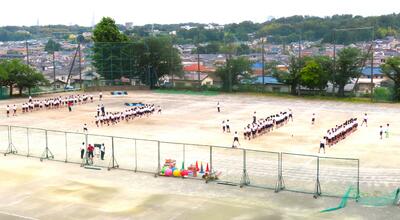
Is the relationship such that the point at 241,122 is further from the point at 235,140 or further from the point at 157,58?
the point at 157,58

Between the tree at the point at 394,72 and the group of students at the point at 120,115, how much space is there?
81.1 feet

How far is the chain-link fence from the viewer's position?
23859mm

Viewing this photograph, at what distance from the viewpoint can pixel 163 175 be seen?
25594mm

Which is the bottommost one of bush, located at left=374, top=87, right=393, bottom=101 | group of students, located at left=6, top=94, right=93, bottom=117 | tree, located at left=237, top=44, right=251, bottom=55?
group of students, located at left=6, top=94, right=93, bottom=117

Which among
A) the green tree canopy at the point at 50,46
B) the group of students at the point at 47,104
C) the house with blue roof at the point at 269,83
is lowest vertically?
the group of students at the point at 47,104

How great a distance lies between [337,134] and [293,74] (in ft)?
87.1

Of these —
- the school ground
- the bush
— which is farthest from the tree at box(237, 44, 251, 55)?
the school ground

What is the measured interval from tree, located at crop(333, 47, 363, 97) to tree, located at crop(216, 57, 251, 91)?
35.6ft

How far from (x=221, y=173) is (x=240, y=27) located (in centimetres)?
11225

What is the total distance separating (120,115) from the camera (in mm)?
41781

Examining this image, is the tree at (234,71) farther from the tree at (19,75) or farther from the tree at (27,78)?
the tree at (19,75)

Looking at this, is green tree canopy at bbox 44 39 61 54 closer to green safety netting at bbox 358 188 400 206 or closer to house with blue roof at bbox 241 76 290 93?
house with blue roof at bbox 241 76 290 93

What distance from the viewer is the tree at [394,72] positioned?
53.6 m

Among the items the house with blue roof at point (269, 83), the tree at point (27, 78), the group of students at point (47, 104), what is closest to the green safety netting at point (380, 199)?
the group of students at point (47, 104)
